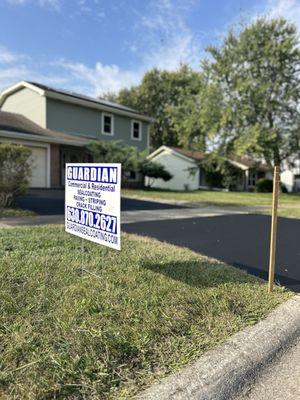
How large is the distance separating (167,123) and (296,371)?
46906 mm

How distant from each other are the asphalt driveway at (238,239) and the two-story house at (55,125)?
11.0 m

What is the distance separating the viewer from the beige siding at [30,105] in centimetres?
2185

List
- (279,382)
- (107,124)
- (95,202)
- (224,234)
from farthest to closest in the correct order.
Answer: (107,124) < (224,234) < (95,202) < (279,382)

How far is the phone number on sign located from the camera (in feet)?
13.9

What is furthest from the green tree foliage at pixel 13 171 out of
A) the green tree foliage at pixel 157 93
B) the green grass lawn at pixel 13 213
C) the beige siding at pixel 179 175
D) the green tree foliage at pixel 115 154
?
the green tree foliage at pixel 157 93

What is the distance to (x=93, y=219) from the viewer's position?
454cm

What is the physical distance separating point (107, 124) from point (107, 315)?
75.5ft

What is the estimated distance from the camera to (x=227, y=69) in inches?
1134

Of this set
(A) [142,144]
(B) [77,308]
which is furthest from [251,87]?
(B) [77,308]

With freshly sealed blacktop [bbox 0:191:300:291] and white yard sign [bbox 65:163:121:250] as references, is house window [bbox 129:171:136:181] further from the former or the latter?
white yard sign [bbox 65:163:121:250]

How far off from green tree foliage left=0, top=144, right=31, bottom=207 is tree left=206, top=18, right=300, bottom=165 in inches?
763

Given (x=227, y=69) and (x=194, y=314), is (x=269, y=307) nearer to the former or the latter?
(x=194, y=314)

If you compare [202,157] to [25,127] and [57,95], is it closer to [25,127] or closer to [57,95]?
[57,95]

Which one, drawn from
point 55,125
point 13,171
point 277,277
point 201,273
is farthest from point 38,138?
point 277,277
